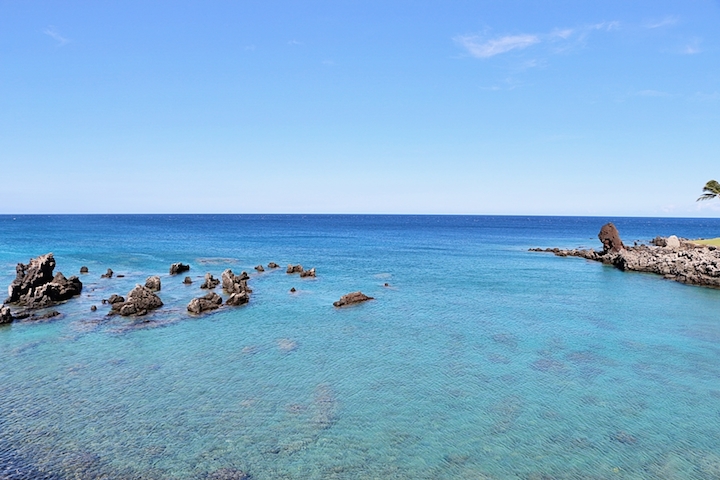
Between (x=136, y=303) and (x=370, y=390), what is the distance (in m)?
23.6

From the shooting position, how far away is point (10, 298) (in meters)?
38.4

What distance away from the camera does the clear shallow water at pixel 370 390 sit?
634 inches

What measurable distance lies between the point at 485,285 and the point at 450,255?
115ft

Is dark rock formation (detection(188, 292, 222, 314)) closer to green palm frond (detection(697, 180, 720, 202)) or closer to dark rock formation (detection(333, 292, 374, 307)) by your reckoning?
dark rock formation (detection(333, 292, 374, 307))

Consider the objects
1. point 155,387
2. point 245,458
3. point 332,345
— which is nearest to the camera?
point 245,458

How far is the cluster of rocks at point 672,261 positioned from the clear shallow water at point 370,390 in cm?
923

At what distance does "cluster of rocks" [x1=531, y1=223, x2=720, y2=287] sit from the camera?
50.2m

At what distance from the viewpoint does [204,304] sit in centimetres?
3719

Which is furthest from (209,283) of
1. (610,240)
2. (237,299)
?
(610,240)

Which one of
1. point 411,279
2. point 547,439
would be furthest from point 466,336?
point 411,279

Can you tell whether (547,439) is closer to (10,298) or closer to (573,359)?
(573,359)

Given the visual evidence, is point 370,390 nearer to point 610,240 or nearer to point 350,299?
point 350,299

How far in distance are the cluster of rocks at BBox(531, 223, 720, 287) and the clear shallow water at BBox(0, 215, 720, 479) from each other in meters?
9.23

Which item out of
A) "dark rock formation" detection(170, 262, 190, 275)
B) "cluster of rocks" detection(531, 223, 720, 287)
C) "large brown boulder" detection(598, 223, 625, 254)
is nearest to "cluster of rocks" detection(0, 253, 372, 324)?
"dark rock formation" detection(170, 262, 190, 275)
